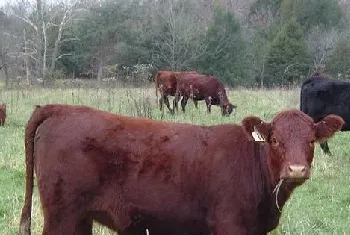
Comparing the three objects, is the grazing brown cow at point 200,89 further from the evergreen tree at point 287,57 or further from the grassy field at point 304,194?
the evergreen tree at point 287,57

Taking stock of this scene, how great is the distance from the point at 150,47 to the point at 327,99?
27.9 m

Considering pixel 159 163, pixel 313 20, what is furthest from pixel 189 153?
pixel 313 20

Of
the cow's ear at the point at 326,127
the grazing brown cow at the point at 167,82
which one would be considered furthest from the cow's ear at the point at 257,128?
the grazing brown cow at the point at 167,82

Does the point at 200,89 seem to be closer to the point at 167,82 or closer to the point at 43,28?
the point at 167,82

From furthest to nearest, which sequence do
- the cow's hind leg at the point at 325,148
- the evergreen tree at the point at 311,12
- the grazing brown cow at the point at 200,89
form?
the evergreen tree at the point at 311,12 → the grazing brown cow at the point at 200,89 → the cow's hind leg at the point at 325,148

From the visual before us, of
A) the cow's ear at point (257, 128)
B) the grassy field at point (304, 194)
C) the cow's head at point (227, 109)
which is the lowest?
the cow's head at point (227, 109)

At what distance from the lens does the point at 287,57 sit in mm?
40562

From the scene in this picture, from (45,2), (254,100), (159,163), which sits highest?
(45,2)

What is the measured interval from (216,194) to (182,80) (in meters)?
19.4

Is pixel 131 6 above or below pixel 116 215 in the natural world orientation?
above

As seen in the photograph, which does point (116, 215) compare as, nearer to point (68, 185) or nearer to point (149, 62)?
point (68, 185)

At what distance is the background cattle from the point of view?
12.8m

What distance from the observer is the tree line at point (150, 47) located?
3928 cm

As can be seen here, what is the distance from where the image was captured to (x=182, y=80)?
2422 centimetres
